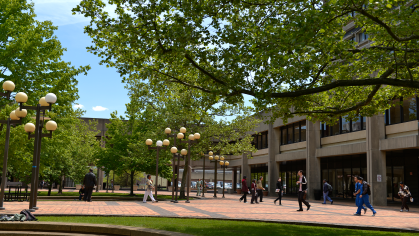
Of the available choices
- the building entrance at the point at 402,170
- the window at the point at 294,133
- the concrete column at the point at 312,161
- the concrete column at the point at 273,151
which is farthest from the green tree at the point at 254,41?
the concrete column at the point at 273,151

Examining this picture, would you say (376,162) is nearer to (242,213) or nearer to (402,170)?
(402,170)

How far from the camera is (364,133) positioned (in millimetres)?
26562

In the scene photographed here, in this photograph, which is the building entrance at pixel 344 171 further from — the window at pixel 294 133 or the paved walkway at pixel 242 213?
the paved walkway at pixel 242 213

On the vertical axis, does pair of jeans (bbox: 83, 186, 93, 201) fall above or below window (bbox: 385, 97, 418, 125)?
below

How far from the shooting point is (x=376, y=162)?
80.0 feet

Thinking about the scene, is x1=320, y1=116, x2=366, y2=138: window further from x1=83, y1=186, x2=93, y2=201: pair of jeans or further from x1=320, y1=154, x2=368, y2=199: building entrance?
x1=83, y1=186, x2=93, y2=201: pair of jeans

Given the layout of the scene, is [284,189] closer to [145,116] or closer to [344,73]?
[145,116]

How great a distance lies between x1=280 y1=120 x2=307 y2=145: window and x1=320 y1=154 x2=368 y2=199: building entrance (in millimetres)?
2980

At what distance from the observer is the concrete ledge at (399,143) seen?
21625mm

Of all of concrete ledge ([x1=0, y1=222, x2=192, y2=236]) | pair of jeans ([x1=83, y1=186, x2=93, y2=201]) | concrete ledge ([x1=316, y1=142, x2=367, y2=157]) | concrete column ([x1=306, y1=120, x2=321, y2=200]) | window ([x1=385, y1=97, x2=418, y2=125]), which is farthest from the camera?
concrete column ([x1=306, y1=120, x2=321, y2=200])

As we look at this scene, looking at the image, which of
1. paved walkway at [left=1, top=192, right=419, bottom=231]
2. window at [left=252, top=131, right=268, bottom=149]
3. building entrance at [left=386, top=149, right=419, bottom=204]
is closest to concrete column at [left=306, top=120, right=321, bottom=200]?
building entrance at [left=386, top=149, right=419, bottom=204]

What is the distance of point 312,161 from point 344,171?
8.73 feet

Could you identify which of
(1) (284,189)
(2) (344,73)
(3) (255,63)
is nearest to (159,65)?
(3) (255,63)

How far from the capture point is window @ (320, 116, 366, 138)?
89.7 ft
